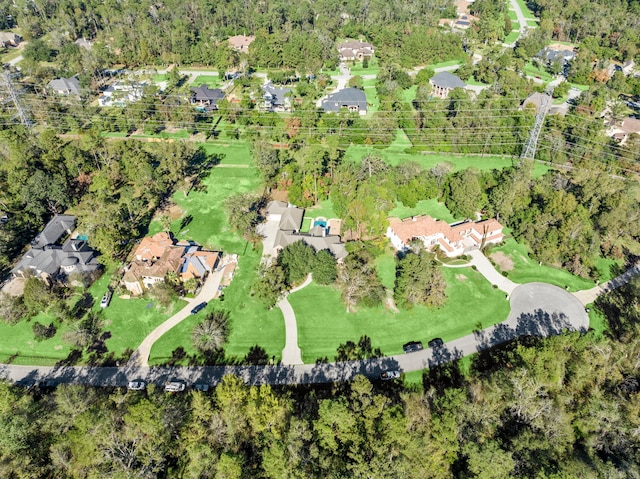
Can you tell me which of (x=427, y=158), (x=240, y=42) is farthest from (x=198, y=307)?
(x=240, y=42)

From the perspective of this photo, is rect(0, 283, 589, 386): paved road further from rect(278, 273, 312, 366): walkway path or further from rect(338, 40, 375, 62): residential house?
rect(338, 40, 375, 62): residential house

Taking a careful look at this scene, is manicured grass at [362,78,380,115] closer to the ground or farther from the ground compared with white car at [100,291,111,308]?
farther from the ground

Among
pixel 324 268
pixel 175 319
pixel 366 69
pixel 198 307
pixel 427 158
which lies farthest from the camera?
pixel 366 69

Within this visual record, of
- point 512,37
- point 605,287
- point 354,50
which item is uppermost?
point 354,50

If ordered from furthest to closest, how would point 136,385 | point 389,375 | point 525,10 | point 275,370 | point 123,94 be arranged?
point 525,10 → point 123,94 → point 275,370 → point 389,375 → point 136,385

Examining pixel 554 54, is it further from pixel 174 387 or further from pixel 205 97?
pixel 174 387

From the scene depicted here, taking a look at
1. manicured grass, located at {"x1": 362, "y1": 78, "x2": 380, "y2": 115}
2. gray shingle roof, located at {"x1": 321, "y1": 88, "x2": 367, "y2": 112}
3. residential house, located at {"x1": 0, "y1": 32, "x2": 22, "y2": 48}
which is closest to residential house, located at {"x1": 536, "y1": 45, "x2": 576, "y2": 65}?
manicured grass, located at {"x1": 362, "y1": 78, "x2": 380, "y2": 115}

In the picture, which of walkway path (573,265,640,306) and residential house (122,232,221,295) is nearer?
walkway path (573,265,640,306)
